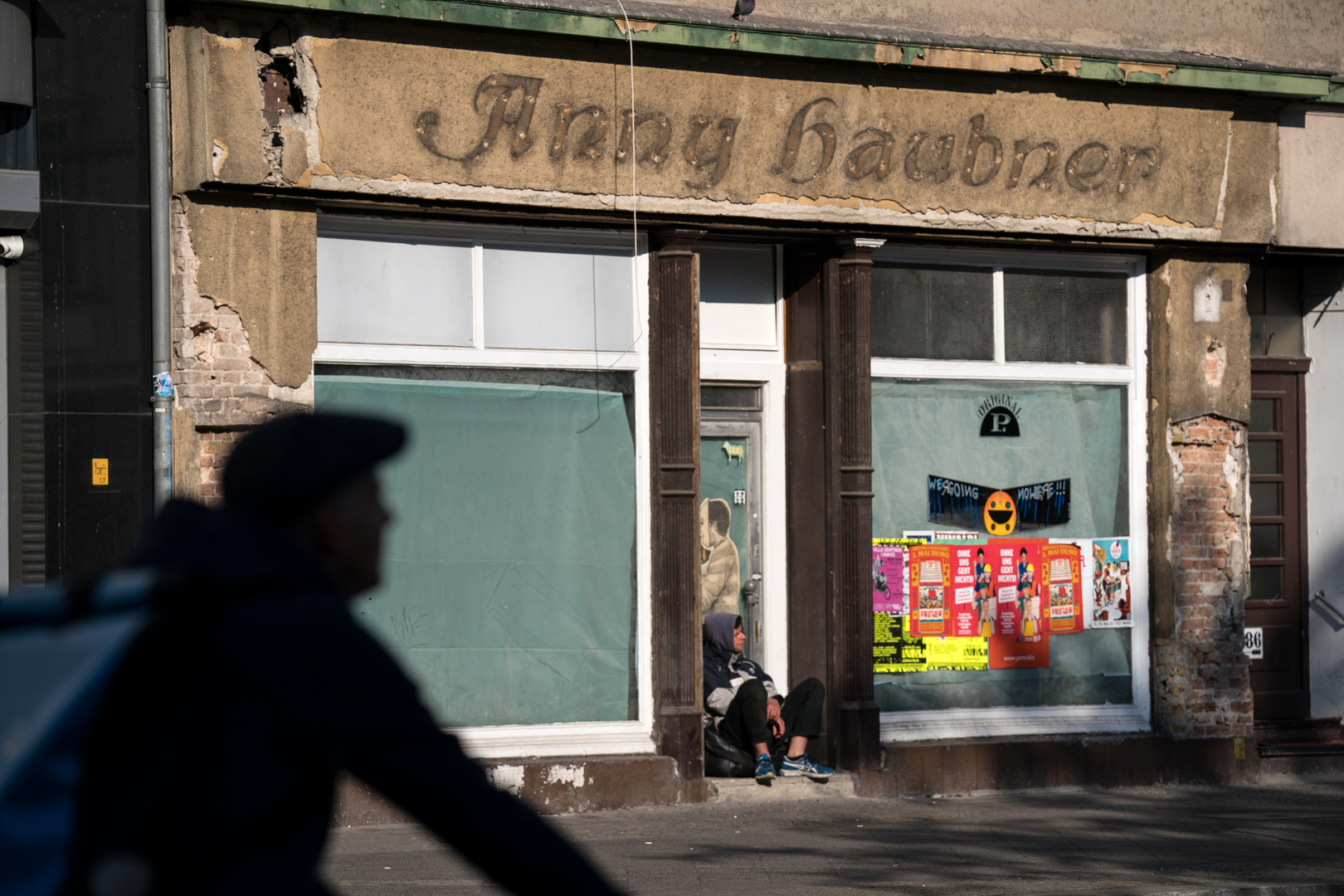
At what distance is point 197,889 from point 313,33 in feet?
24.4

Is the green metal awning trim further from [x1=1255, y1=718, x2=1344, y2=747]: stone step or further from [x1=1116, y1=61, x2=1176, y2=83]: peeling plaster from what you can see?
[x1=1255, y1=718, x2=1344, y2=747]: stone step

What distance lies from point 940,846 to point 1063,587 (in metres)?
3.01

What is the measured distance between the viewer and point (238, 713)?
1810 millimetres

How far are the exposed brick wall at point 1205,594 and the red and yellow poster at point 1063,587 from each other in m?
0.65

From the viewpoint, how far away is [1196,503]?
10.6 metres

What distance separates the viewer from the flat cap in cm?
195

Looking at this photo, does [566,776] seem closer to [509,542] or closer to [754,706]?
[754,706]

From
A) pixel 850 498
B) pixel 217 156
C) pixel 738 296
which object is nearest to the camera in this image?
pixel 217 156

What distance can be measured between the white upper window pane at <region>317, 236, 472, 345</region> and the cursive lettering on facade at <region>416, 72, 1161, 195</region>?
2.14 ft

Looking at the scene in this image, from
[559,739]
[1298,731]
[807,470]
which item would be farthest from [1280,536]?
[559,739]

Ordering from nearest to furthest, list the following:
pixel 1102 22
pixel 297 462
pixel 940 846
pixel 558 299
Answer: pixel 297 462
pixel 940 846
pixel 558 299
pixel 1102 22

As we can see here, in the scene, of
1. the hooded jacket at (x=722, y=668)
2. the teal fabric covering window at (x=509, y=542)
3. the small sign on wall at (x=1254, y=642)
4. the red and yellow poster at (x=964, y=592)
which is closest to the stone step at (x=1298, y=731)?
the small sign on wall at (x=1254, y=642)

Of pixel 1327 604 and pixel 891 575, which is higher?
pixel 891 575

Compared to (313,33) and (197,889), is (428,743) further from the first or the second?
(313,33)
